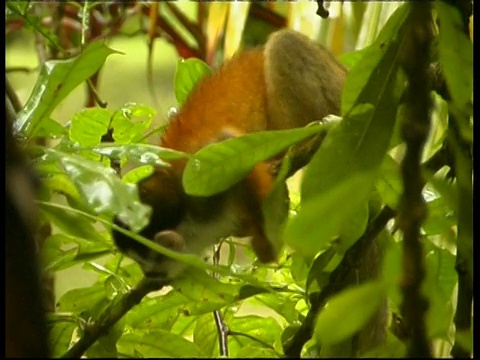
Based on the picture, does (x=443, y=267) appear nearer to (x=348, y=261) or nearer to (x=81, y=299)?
(x=348, y=261)

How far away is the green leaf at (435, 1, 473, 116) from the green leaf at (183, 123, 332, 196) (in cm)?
12

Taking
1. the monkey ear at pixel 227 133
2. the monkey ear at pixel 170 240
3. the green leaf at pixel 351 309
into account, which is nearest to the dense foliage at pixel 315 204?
the green leaf at pixel 351 309

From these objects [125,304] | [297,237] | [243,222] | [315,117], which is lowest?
[243,222]

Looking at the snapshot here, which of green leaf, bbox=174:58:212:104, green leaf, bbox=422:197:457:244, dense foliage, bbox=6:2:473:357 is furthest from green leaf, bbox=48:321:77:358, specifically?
green leaf, bbox=174:58:212:104

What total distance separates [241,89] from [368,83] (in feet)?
4.65

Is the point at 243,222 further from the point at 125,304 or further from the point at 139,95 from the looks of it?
the point at 139,95

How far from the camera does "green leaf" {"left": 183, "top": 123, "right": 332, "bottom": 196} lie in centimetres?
63

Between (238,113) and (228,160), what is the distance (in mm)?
1311

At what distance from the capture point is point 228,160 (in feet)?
2.10

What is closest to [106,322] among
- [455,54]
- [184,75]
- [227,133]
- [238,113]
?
[455,54]

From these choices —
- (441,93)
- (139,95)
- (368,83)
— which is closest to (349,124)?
(368,83)

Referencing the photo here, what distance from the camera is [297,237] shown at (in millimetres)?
470

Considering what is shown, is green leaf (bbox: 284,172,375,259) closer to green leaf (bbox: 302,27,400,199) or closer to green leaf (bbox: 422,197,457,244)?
green leaf (bbox: 302,27,400,199)

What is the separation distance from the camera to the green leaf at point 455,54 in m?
0.53
